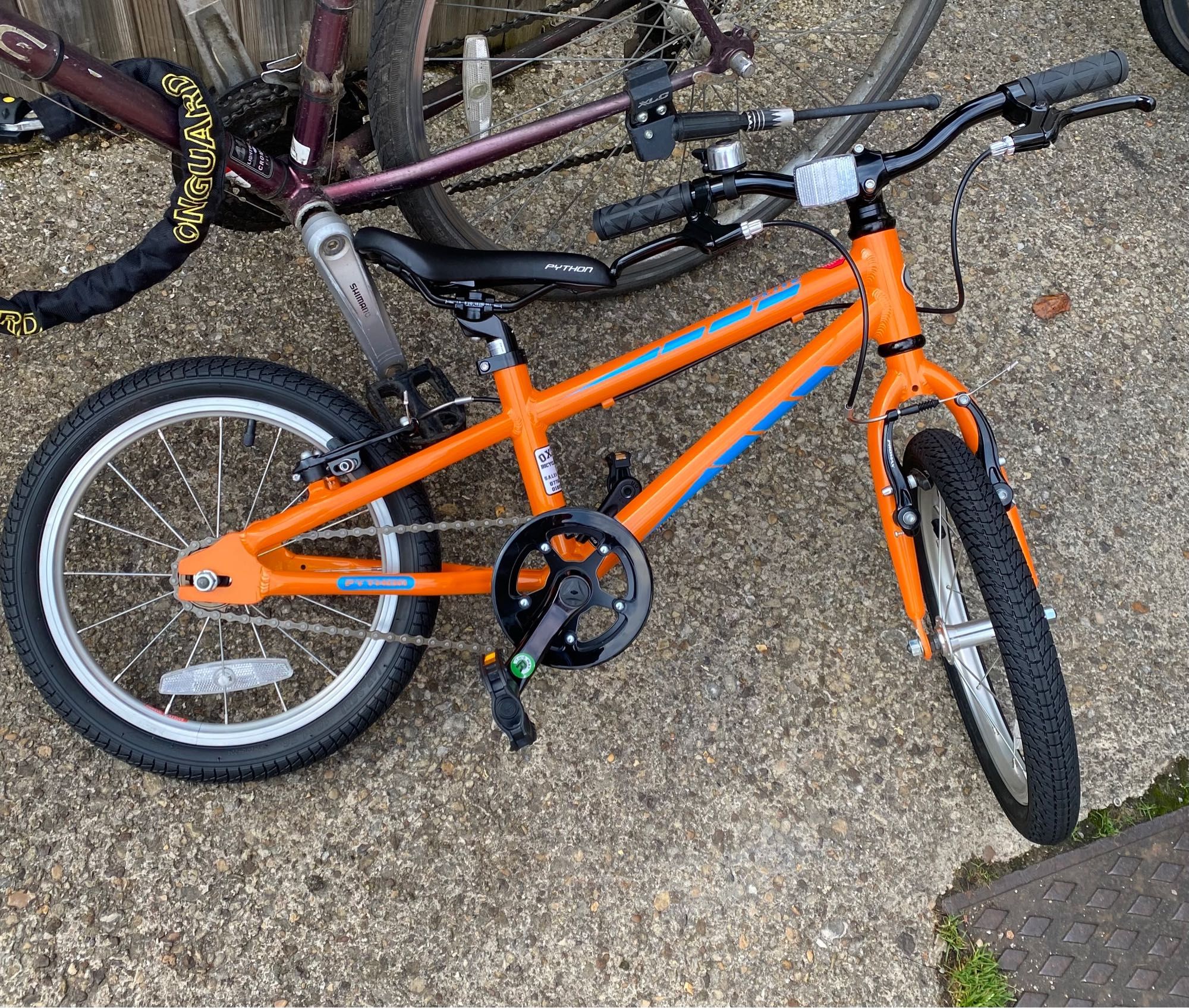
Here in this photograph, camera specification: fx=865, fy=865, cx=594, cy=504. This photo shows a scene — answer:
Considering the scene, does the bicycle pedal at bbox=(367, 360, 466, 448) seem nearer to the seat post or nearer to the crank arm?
the seat post

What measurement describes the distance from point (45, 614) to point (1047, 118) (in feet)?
7.44

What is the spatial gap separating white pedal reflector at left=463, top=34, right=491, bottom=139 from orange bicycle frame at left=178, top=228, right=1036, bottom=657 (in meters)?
0.70

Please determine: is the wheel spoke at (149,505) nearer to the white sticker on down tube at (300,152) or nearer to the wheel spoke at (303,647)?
the wheel spoke at (303,647)

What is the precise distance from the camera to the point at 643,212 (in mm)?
1662

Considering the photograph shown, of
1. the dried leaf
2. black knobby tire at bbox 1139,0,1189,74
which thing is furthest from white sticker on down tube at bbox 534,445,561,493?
black knobby tire at bbox 1139,0,1189,74

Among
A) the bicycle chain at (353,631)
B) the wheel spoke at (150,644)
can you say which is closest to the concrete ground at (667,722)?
the wheel spoke at (150,644)

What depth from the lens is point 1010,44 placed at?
3.16 metres

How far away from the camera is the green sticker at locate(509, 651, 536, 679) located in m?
1.75

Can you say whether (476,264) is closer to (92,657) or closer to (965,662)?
(92,657)

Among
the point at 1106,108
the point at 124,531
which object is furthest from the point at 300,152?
the point at 1106,108

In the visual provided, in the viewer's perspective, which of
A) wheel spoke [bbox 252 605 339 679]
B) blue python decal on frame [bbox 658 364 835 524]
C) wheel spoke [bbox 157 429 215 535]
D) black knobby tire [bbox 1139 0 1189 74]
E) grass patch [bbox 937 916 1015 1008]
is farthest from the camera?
black knobby tire [bbox 1139 0 1189 74]

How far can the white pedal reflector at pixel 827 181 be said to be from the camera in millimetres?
1662

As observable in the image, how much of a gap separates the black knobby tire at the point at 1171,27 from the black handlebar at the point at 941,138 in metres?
1.98

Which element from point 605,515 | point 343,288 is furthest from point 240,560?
point 605,515
